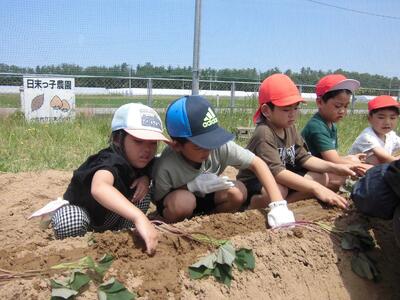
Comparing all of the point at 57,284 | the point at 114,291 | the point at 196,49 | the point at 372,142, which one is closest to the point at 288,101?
the point at 372,142

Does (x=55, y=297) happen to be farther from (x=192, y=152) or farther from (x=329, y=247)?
(x=329, y=247)

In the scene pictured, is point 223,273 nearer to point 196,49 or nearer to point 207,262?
point 207,262

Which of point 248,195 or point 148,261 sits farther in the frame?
point 248,195

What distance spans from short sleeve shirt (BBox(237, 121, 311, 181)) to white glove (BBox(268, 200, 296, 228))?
0.48m

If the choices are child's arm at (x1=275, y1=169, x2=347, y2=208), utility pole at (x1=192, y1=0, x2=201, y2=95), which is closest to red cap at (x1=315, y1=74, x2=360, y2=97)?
child's arm at (x1=275, y1=169, x2=347, y2=208)

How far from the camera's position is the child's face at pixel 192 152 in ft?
A: 8.73

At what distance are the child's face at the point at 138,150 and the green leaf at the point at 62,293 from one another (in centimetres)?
100

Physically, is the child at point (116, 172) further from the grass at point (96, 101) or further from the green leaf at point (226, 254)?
the grass at point (96, 101)

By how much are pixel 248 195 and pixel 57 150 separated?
3.52 m

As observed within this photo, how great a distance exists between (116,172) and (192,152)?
0.49 m

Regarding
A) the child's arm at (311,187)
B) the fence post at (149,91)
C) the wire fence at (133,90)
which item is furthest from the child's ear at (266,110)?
the fence post at (149,91)

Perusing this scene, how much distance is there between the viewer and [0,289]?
1.74 metres

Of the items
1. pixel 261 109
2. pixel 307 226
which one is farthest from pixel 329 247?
pixel 261 109

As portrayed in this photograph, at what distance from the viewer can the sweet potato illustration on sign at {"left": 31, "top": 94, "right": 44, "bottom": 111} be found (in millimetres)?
9078
